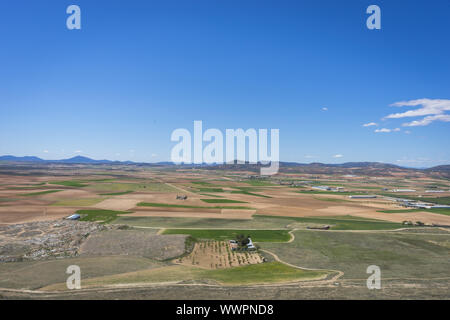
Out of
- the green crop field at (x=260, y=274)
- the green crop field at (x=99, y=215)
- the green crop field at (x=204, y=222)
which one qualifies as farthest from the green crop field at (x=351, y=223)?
the green crop field at (x=99, y=215)

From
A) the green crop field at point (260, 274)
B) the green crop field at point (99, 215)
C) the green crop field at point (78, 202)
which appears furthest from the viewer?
the green crop field at point (78, 202)

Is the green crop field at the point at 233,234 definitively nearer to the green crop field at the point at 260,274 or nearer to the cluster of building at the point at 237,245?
the cluster of building at the point at 237,245

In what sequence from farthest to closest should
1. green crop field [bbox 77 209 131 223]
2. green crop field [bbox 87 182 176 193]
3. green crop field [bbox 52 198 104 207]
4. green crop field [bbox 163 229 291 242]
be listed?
green crop field [bbox 87 182 176 193] < green crop field [bbox 52 198 104 207] < green crop field [bbox 77 209 131 223] < green crop field [bbox 163 229 291 242]


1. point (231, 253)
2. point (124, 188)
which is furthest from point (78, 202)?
point (231, 253)

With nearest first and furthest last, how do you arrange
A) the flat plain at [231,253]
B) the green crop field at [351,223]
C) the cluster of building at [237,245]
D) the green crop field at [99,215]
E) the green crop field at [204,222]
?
1. the flat plain at [231,253]
2. the cluster of building at [237,245]
3. the green crop field at [204,222]
4. the green crop field at [351,223]
5. the green crop field at [99,215]

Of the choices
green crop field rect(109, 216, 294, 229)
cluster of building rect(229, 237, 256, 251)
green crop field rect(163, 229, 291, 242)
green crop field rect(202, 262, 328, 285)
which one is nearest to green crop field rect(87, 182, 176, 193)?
green crop field rect(109, 216, 294, 229)

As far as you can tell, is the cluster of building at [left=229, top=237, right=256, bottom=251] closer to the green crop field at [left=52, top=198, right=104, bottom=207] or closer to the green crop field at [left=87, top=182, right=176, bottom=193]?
the green crop field at [left=52, top=198, right=104, bottom=207]
